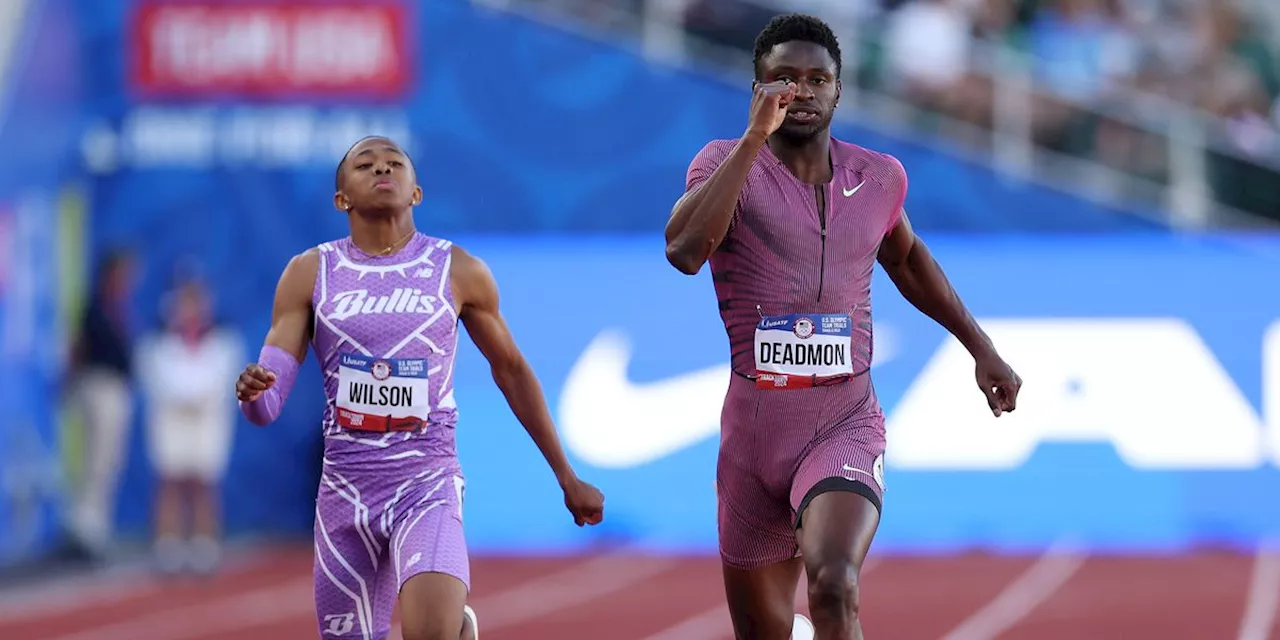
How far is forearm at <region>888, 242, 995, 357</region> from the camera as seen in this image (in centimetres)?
545

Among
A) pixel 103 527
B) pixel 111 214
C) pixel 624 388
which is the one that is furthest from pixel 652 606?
pixel 111 214

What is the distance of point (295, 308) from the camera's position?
5.44m

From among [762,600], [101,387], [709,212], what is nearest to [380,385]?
[709,212]

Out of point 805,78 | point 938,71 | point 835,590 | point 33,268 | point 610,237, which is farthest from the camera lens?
point 938,71

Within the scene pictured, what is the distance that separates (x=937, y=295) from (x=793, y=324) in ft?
1.77

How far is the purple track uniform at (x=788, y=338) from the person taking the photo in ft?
16.9

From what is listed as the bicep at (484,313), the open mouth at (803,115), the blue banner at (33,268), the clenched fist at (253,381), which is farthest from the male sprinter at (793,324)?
the blue banner at (33,268)

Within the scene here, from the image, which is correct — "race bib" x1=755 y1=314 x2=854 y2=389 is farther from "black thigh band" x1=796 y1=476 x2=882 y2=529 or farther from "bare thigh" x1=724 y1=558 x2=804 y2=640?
"bare thigh" x1=724 y1=558 x2=804 y2=640

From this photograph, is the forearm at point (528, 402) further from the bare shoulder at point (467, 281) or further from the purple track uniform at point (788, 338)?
the purple track uniform at point (788, 338)

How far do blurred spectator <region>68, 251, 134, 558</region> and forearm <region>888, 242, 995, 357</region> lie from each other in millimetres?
7570

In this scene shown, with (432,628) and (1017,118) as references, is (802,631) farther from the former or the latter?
(1017,118)

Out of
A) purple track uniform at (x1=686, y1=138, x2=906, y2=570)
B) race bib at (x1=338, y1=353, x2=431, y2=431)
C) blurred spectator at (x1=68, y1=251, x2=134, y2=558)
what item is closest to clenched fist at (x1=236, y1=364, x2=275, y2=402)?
race bib at (x1=338, y1=353, x2=431, y2=431)

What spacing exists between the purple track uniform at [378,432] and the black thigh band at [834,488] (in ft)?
3.13

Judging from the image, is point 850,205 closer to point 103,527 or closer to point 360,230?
point 360,230
